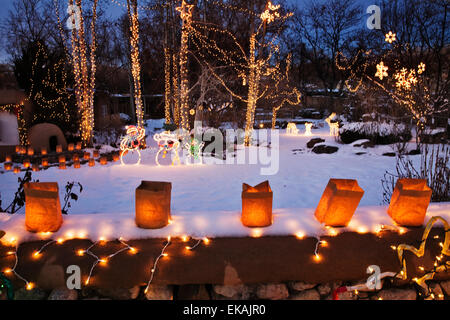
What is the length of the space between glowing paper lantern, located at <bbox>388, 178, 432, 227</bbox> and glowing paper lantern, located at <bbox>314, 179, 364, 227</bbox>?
0.98 ft

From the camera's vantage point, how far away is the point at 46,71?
9812 mm

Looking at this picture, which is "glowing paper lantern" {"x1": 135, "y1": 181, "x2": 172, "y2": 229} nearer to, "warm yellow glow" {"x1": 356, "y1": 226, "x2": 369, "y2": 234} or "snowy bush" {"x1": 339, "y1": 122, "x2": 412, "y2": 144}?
"warm yellow glow" {"x1": 356, "y1": 226, "x2": 369, "y2": 234}

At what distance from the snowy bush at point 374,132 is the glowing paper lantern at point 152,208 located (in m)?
9.48

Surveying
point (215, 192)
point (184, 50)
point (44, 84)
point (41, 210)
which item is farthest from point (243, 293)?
point (44, 84)

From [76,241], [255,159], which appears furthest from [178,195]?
[255,159]

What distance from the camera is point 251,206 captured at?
1.89 m

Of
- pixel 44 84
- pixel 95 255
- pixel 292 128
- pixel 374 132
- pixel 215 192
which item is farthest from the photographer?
pixel 292 128

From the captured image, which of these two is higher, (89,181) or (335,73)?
(335,73)

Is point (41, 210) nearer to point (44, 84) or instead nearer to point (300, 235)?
point (300, 235)

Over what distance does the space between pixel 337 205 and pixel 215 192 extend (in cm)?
317

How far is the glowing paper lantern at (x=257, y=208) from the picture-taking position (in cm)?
Answer: 188
